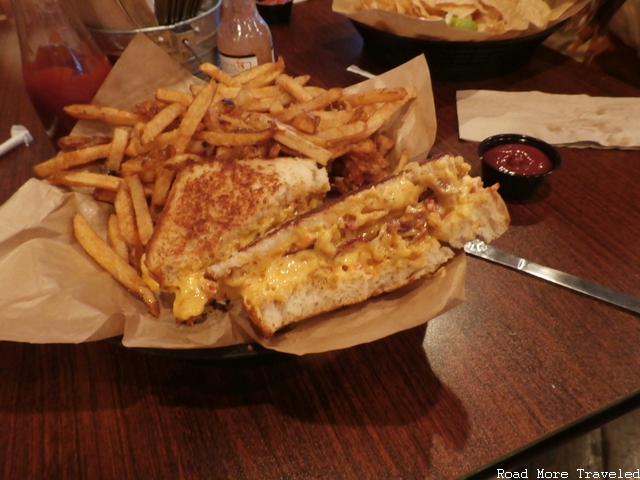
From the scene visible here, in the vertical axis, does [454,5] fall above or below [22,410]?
above

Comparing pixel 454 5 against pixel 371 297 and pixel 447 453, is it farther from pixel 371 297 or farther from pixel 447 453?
pixel 447 453

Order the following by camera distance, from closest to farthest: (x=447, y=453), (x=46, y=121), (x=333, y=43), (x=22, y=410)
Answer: (x=447, y=453)
(x=22, y=410)
(x=46, y=121)
(x=333, y=43)

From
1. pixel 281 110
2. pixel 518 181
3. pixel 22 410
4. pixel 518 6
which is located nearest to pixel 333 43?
pixel 518 6

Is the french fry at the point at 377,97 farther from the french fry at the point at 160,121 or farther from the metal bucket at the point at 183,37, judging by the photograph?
the metal bucket at the point at 183,37

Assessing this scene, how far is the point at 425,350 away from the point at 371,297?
0.78ft

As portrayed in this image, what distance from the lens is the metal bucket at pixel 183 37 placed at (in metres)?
2.23

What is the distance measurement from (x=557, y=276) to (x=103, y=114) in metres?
1.74

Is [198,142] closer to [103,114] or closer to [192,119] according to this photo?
[192,119]

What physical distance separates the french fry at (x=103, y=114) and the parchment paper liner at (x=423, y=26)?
1357 mm

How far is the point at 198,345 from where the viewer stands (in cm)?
112

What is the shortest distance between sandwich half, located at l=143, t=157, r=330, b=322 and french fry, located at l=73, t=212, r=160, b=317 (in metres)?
0.04

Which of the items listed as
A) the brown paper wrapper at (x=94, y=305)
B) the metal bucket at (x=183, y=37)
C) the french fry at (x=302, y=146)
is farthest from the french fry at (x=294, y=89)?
the brown paper wrapper at (x=94, y=305)

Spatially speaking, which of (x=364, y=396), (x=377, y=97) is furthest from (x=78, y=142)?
(x=364, y=396)

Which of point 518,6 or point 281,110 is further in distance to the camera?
point 518,6
